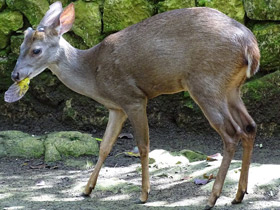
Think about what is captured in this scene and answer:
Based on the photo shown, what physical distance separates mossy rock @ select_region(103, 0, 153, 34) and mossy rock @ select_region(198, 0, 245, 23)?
80 centimetres

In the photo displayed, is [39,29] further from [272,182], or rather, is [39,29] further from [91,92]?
[272,182]

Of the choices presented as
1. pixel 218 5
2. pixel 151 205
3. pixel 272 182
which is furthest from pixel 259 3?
pixel 151 205

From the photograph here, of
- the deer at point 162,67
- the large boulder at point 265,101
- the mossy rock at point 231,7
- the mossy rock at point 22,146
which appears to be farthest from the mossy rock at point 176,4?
the mossy rock at point 22,146

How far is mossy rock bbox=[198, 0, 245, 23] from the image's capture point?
25.2 feet

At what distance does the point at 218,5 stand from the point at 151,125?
6.29 ft

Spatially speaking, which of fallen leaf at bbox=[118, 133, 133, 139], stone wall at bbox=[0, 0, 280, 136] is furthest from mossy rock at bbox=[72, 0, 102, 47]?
fallen leaf at bbox=[118, 133, 133, 139]

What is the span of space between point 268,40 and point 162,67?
8.92 feet

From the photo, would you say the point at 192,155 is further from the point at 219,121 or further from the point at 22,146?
the point at 22,146

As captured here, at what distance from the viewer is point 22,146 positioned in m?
7.34

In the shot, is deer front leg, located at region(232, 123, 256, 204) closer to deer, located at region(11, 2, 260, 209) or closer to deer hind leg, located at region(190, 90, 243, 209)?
deer, located at region(11, 2, 260, 209)

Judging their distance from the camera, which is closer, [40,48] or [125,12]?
[40,48]

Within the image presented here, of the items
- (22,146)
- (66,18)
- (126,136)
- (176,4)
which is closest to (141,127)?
(66,18)

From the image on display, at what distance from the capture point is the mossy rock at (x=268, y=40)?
7.62m

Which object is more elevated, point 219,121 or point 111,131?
point 219,121
